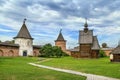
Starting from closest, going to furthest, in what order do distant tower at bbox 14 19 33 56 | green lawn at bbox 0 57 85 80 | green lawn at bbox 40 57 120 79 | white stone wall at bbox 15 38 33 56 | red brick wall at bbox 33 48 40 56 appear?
green lawn at bbox 0 57 85 80 < green lawn at bbox 40 57 120 79 < distant tower at bbox 14 19 33 56 < white stone wall at bbox 15 38 33 56 < red brick wall at bbox 33 48 40 56

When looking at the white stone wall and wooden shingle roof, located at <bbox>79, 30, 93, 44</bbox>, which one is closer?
wooden shingle roof, located at <bbox>79, 30, 93, 44</bbox>

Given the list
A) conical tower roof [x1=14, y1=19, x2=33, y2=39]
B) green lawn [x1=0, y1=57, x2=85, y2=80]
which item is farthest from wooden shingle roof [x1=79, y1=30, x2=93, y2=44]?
green lawn [x1=0, y1=57, x2=85, y2=80]

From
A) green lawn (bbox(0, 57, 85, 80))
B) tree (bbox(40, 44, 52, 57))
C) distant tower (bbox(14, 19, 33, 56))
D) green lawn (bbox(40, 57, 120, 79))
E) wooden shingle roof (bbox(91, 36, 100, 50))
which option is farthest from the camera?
distant tower (bbox(14, 19, 33, 56))

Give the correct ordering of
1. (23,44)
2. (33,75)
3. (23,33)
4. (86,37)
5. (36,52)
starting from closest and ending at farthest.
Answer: (33,75) → (86,37) → (23,33) → (23,44) → (36,52)

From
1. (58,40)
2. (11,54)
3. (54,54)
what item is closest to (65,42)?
(58,40)

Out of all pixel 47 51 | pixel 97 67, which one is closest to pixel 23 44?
pixel 47 51

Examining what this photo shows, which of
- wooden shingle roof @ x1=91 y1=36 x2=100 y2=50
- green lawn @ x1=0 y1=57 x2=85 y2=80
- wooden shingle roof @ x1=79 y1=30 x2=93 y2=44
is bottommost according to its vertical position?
green lawn @ x1=0 y1=57 x2=85 y2=80

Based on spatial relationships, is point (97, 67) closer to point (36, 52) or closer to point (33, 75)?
point (33, 75)

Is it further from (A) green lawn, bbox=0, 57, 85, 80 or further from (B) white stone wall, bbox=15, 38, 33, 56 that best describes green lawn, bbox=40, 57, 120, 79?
(B) white stone wall, bbox=15, 38, 33, 56

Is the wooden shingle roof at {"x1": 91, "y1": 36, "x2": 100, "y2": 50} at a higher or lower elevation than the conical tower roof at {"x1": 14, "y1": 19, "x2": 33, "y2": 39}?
lower

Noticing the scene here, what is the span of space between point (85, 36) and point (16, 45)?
20.6m

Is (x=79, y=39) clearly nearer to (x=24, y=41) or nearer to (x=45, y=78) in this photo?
(x=24, y=41)

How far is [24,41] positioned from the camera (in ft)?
232

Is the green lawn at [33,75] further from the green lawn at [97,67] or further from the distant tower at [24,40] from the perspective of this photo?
the distant tower at [24,40]
